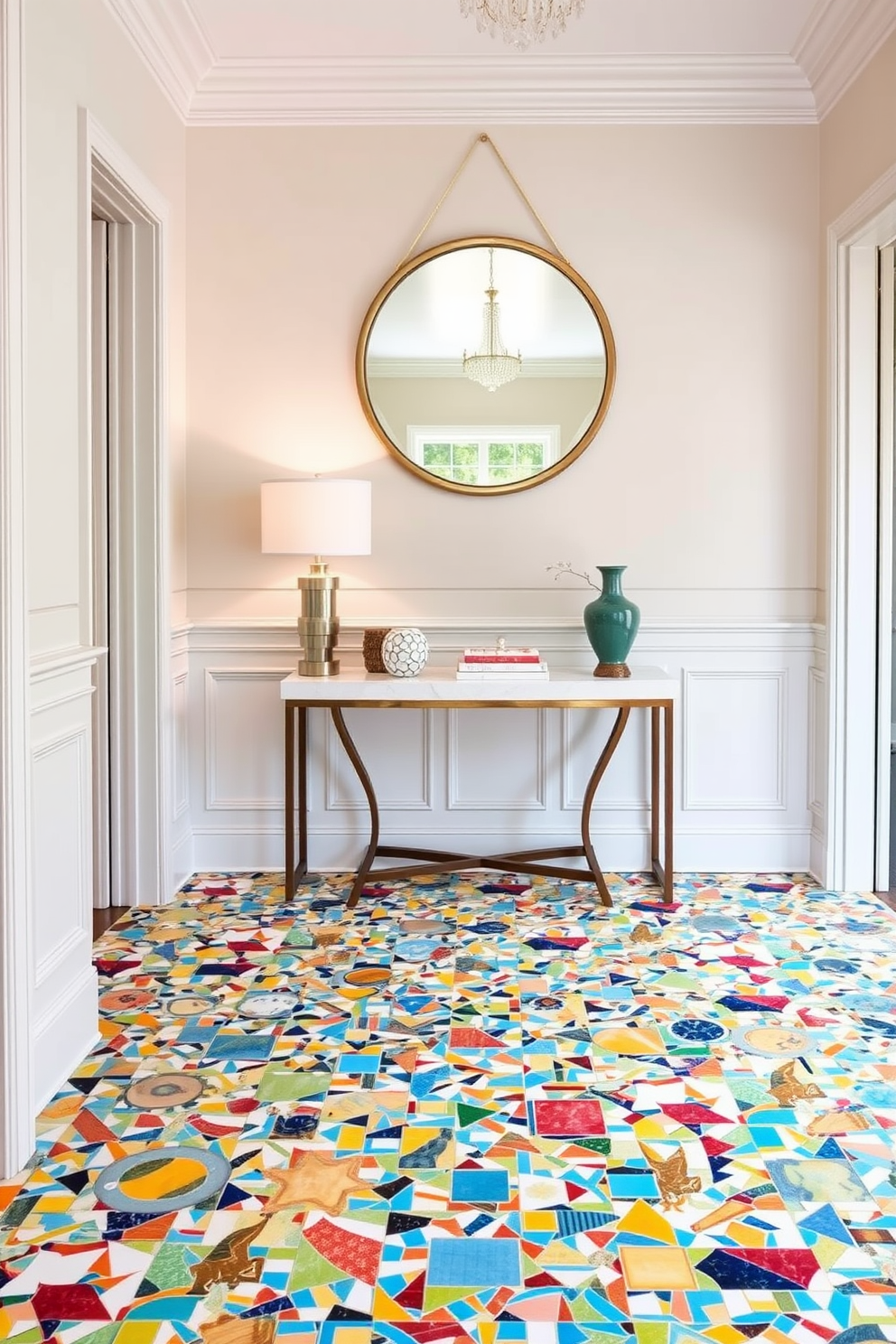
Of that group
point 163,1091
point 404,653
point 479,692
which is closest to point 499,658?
point 479,692

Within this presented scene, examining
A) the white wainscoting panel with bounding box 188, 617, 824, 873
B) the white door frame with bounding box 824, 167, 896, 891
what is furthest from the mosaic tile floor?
the white wainscoting panel with bounding box 188, 617, 824, 873

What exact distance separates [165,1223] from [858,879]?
2.81 metres

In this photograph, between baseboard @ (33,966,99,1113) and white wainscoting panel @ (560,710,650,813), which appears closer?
baseboard @ (33,966,99,1113)

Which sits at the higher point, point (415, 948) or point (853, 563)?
point (853, 563)

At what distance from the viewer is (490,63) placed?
388cm

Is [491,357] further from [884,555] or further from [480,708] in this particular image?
[884,555]

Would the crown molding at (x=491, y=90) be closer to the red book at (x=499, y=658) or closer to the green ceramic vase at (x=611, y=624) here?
the green ceramic vase at (x=611, y=624)

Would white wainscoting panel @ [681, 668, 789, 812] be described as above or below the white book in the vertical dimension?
below

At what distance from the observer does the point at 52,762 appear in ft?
8.36

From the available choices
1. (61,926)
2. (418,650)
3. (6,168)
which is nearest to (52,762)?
(61,926)

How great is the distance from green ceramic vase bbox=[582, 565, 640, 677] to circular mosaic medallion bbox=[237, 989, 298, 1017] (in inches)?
59.9

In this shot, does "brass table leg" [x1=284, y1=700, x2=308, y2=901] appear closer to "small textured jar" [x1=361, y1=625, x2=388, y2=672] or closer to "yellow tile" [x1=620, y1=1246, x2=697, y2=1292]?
"small textured jar" [x1=361, y1=625, x2=388, y2=672]

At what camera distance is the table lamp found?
3.64 metres

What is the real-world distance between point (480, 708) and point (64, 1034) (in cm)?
173
